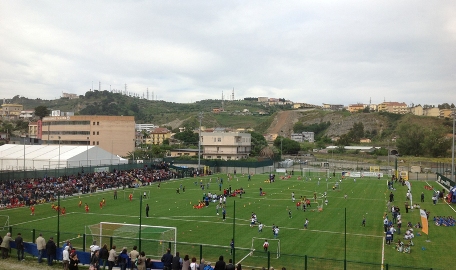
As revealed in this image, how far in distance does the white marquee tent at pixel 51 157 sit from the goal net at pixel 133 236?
39936 mm

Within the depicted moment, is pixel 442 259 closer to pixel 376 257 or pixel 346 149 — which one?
pixel 376 257

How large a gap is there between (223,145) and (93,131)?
119 ft

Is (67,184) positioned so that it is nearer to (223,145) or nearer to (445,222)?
(445,222)

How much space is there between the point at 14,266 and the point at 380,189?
53.2 m

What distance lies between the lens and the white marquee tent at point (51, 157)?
2544 inches

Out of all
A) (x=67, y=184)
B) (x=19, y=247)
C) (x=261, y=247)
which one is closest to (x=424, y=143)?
(x=67, y=184)

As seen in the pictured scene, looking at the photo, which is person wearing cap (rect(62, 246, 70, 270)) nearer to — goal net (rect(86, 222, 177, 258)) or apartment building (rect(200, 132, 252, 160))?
goal net (rect(86, 222, 177, 258))

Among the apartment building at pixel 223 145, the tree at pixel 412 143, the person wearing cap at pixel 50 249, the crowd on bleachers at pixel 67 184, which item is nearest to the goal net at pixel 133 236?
the person wearing cap at pixel 50 249

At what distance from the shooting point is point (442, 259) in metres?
24.7

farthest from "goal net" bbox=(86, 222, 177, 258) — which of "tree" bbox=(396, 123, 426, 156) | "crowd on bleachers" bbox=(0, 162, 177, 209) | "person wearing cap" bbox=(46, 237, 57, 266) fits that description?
"tree" bbox=(396, 123, 426, 156)

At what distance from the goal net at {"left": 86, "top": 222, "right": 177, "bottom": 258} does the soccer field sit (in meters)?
0.15

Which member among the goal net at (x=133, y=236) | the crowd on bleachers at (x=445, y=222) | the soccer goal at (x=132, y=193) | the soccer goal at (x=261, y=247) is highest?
the goal net at (x=133, y=236)

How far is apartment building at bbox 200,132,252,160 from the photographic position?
115m

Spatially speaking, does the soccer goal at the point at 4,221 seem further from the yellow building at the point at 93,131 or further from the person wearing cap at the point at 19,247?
the yellow building at the point at 93,131
